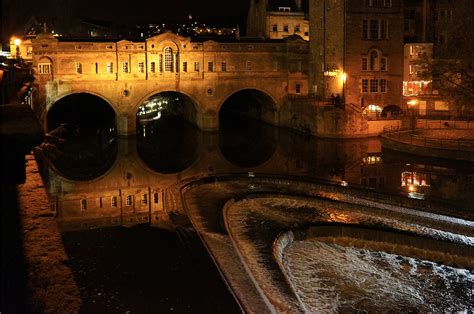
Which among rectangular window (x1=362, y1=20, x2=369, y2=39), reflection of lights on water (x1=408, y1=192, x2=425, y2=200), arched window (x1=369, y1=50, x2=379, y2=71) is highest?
rectangular window (x1=362, y1=20, x2=369, y2=39)

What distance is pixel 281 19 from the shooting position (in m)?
67.8

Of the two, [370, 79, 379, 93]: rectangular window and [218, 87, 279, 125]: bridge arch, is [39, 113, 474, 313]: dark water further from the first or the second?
[370, 79, 379, 93]: rectangular window

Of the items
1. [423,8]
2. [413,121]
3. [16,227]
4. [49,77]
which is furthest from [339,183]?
[423,8]

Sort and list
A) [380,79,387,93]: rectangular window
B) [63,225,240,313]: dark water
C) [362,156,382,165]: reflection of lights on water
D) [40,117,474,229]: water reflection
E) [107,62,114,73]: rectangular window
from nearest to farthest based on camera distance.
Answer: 1. [63,225,240,313]: dark water
2. [40,117,474,229]: water reflection
3. [362,156,382,165]: reflection of lights on water
4. [107,62,114,73]: rectangular window
5. [380,79,387,93]: rectangular window

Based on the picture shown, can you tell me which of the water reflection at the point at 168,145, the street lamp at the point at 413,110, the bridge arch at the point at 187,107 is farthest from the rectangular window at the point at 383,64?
the water reflection at the point at 168,145

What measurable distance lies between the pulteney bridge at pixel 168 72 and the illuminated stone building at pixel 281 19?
13697mm

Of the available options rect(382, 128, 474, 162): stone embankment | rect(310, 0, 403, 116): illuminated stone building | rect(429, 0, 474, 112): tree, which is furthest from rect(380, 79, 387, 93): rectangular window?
rect(429, 0, 474, 112): tree

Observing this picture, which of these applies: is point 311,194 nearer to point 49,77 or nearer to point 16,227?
point 16,227

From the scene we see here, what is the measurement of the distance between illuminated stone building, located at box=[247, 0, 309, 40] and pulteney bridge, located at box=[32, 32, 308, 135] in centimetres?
1370

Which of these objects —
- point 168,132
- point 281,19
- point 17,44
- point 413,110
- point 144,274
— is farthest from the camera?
point 281,19

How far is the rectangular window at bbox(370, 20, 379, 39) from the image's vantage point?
49.4m

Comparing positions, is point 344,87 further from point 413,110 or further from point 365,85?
point 413,110

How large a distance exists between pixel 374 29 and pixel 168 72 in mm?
19244

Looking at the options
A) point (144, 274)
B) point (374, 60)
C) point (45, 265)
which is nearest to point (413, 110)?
point (374, 60)
